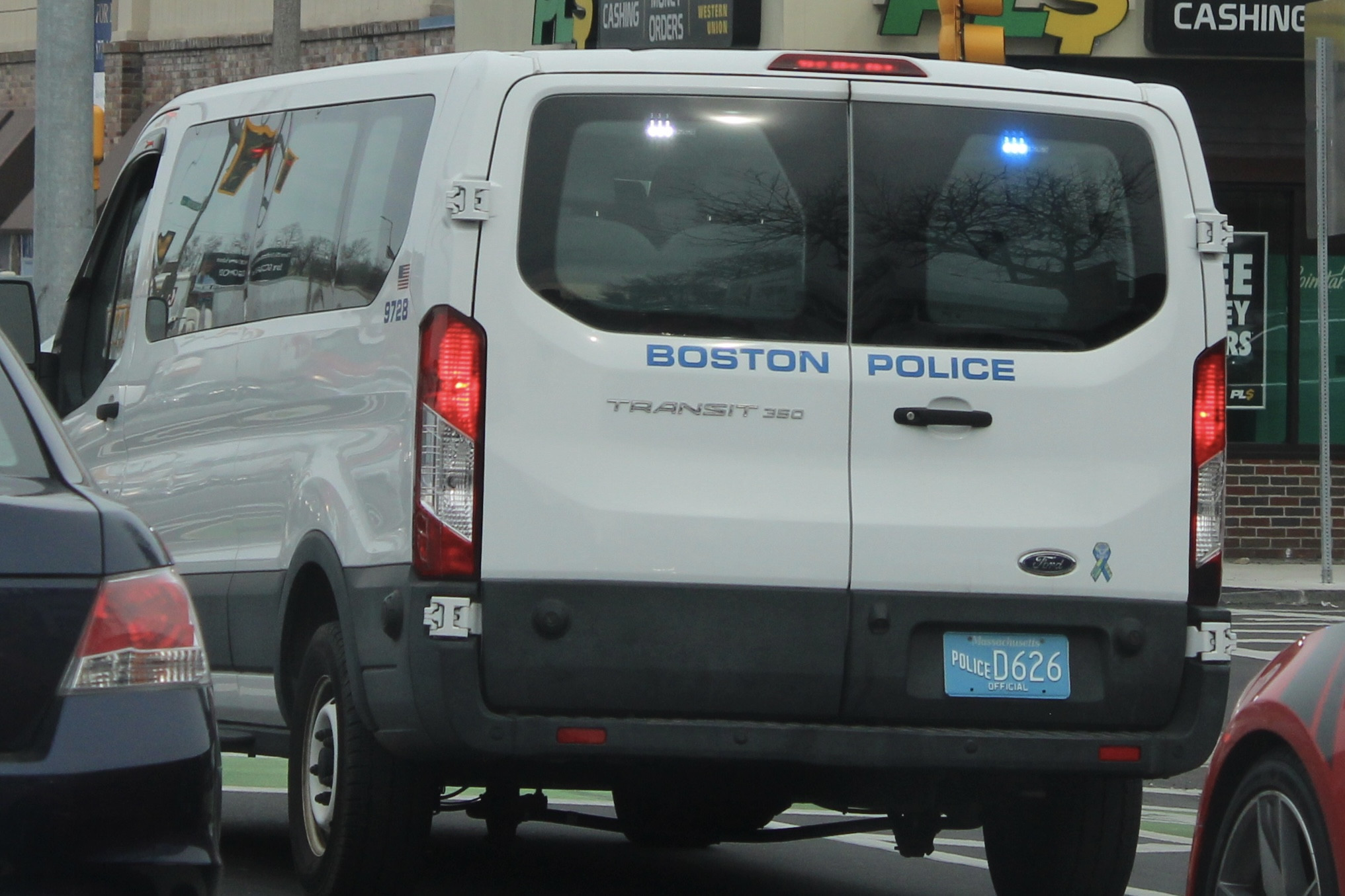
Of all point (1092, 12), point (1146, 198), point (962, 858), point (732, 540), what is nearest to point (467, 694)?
point (732, 540)

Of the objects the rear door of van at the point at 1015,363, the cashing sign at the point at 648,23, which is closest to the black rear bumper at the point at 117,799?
the rear door of van at the point at 1015,363

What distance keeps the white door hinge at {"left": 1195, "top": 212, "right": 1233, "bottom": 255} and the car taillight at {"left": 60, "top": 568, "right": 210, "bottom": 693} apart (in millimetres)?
2929

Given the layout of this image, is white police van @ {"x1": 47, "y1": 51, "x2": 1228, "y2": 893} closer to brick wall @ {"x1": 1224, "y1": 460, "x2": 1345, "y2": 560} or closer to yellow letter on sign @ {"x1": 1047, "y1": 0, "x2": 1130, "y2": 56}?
yellow letter on sign @ {"x1": 1047, "y1": 0, "x2": 1130, "y2": 56}

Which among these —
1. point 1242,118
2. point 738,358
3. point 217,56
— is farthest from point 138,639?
point 217,56

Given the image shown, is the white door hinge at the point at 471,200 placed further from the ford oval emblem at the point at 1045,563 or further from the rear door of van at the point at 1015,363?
the ford oval emblem at the point at 1045,563

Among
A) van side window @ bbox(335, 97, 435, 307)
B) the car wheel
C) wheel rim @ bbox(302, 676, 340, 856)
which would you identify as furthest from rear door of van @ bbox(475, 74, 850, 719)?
the car wheel

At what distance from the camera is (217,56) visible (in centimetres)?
3094

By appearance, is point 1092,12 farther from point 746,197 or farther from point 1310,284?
point 746,197

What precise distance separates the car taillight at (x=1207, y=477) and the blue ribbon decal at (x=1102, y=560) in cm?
22

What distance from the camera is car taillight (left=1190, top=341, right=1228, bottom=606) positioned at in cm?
604

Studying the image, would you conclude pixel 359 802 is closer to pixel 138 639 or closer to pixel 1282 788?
pixel 138 639

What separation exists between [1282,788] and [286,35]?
61.7 feet

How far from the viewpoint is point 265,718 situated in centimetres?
706

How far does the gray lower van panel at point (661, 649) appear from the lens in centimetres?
571
